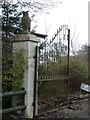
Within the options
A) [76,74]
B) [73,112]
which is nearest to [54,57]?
[73,112]

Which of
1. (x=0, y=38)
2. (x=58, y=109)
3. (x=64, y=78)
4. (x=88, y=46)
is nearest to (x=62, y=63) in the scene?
(x=64, y=78)

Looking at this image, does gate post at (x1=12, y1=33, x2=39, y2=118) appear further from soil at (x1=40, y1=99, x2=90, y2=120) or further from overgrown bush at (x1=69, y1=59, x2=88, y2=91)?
overgrown bush at (x1=69, y1=59, x2=88, y2=91)

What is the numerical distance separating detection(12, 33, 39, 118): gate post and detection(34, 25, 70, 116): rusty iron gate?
0.43 feet

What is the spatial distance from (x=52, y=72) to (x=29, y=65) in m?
1.52

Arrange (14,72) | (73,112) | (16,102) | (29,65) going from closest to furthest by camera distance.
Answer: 1. (14,72)
2. (16,102)
3. (29,65)
4. (73,112)

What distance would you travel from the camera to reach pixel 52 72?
7.56 m

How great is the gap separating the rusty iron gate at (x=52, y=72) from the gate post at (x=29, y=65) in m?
0.13

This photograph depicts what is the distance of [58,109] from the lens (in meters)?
7.22

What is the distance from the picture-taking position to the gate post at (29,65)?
20.2ft

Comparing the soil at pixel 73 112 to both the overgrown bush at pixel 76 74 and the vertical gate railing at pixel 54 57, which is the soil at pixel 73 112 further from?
the overgrown bush at pixel 76 74

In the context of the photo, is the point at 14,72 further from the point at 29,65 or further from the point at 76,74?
the point at 76,74

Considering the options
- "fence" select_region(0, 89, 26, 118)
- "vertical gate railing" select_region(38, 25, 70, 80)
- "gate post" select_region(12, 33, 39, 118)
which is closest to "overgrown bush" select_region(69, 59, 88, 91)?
"vertical gate railing" select_region(38, 25, 70, 80)

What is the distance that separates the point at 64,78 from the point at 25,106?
2152mm

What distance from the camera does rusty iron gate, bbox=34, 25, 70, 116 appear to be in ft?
23.1
